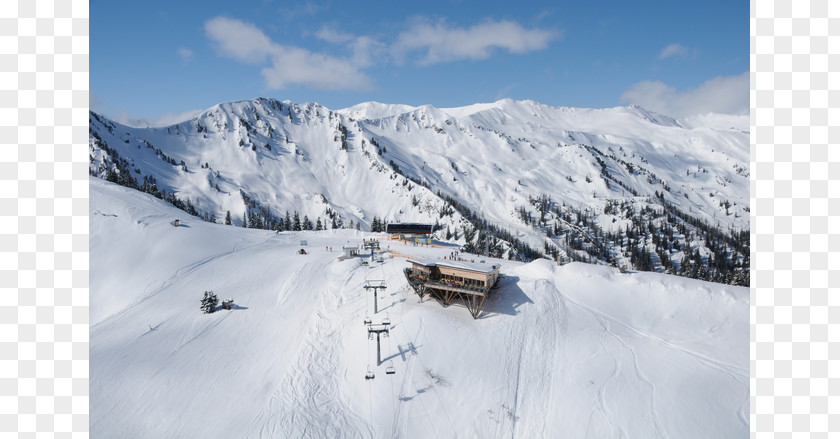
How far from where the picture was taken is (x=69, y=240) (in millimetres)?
18344

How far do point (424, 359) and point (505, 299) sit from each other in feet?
37.9

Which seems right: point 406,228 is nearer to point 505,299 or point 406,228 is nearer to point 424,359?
point 505,299

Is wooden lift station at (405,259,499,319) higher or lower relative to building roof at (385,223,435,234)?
lower

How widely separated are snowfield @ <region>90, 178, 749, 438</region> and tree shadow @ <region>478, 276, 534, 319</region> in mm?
184

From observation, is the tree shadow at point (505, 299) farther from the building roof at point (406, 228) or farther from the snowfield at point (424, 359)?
the building roof at point (406, 228)

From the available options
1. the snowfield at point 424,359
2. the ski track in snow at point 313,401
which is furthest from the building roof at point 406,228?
the ski track in snow at point 313,401

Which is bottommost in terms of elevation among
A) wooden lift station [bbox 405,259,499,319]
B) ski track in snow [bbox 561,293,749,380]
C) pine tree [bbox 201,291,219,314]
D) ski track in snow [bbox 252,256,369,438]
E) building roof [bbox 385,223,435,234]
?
ski track in snow [bbox 252,256,369,438]

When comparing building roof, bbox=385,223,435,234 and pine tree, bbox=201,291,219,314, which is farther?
building roof, bbox=385,223,435,234

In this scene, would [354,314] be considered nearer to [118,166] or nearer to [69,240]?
[69,240]

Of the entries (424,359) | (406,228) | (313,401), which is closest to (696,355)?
(424,359)

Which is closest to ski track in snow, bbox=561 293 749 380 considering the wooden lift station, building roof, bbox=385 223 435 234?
the wooden lift station

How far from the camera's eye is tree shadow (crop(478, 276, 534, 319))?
112ft

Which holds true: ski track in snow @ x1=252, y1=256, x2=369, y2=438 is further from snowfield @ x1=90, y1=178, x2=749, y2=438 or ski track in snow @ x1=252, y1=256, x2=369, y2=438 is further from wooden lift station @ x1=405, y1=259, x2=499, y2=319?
wooden lift station @ x1=405, y1=259, x2=499, y2=319

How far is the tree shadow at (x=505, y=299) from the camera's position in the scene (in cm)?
3412
